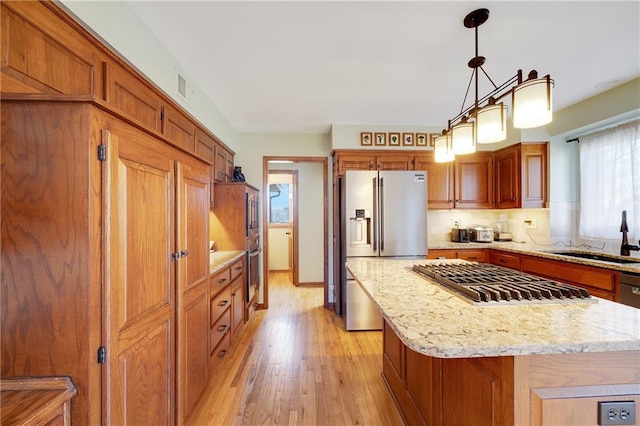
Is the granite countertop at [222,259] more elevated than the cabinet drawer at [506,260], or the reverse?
the granite countertop at [222,259]

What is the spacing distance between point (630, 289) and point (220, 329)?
320 centimetres

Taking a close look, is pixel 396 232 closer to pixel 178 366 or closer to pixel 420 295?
pixel 420 295

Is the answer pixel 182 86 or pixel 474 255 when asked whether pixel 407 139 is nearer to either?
pixel 474 255

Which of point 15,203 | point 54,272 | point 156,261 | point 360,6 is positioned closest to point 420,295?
point 156,261

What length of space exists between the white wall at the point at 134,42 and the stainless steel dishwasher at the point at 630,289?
3.71 m

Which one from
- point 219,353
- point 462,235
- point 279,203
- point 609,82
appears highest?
point 609,82

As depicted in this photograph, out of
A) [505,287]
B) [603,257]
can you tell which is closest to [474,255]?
[603,257]

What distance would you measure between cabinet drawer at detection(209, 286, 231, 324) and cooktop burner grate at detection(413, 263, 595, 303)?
5.25ft

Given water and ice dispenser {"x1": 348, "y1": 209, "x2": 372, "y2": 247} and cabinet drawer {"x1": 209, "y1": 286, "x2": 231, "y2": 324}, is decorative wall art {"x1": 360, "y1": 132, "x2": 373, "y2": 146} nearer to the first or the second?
water and ice dispenser {"x1": 348, "y1": 209, "x2": 372, "y2": 247}

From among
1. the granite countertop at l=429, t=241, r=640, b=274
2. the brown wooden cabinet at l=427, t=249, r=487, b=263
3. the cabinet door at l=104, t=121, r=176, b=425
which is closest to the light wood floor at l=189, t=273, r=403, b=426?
the cabinet door at l=104, t=121, r=176, b=425

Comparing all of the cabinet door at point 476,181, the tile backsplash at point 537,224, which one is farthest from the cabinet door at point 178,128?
the cabinet door at point 476,181

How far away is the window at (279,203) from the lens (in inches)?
254

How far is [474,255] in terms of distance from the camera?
3.43m

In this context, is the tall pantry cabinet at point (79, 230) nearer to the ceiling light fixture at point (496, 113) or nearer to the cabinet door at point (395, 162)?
the ceiling light fixture at point (496, 113)
